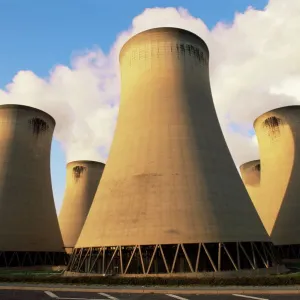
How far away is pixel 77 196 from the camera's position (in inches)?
1761

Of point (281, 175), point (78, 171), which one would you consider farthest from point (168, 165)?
point (78, 171)

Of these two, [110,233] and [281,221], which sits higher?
[281,221]

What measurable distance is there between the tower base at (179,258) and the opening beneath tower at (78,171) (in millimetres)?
27955

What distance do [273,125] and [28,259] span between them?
81.1ft

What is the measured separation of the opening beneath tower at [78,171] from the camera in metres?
46.3

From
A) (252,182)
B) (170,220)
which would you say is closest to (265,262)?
(170,220)

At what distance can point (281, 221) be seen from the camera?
3100 centimetres

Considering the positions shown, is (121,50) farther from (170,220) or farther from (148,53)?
(170,220)

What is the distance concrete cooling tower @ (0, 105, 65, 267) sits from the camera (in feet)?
93.4

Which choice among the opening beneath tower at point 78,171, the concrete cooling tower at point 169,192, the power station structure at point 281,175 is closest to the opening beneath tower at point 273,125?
the power station structure at point 281,175

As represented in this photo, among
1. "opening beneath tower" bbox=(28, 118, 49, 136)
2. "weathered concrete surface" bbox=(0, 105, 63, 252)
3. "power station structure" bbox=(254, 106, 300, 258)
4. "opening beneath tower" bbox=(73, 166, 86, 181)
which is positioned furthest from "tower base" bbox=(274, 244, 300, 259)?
"opening beneath tower" bbox=(73, 166, 86, 181)

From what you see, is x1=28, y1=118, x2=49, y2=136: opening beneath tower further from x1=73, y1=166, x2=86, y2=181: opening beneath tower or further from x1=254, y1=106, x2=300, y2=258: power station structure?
x1=254, y1=106, x2=300, y2=258: power station structure

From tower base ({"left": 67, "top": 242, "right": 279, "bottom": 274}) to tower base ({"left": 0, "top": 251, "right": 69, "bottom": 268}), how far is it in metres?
11.9

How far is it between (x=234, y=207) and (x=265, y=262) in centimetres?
316
